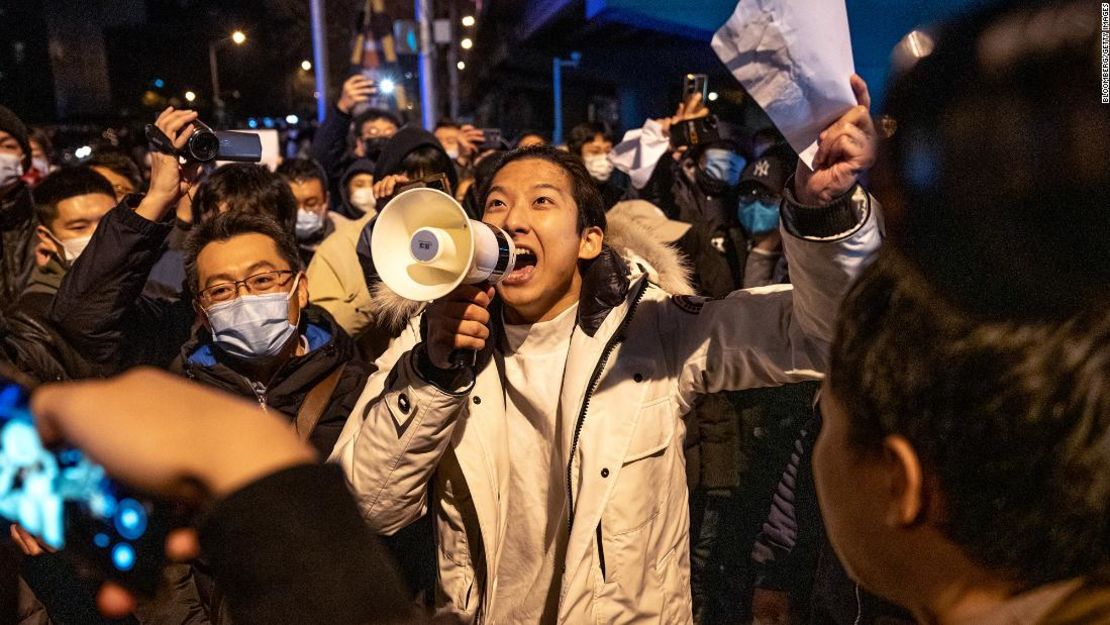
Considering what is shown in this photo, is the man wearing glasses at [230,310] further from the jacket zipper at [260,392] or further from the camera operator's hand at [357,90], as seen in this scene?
the camera operator's hand at [357,90]

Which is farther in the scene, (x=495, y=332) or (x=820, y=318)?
(x=495, y=332)

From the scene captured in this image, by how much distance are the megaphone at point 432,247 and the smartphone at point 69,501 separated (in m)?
0.89

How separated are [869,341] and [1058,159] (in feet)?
0.92

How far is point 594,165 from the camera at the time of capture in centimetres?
710

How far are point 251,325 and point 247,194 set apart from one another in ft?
4.68

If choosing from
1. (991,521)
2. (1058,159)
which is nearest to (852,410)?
(991,521)

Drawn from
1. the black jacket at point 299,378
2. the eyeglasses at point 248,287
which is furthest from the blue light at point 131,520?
the eyeglasses at point 248,287

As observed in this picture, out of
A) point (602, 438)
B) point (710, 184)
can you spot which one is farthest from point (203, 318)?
point (710, 184)

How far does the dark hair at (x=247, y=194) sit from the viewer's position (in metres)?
3.92

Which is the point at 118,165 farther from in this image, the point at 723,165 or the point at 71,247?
the point at 723,165

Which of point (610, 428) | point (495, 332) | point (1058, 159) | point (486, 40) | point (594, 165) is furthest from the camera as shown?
point (486, 40)

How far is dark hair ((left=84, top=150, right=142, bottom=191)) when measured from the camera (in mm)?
4949

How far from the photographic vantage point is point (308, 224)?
204 inches

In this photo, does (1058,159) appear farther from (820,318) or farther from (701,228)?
(701,228)
